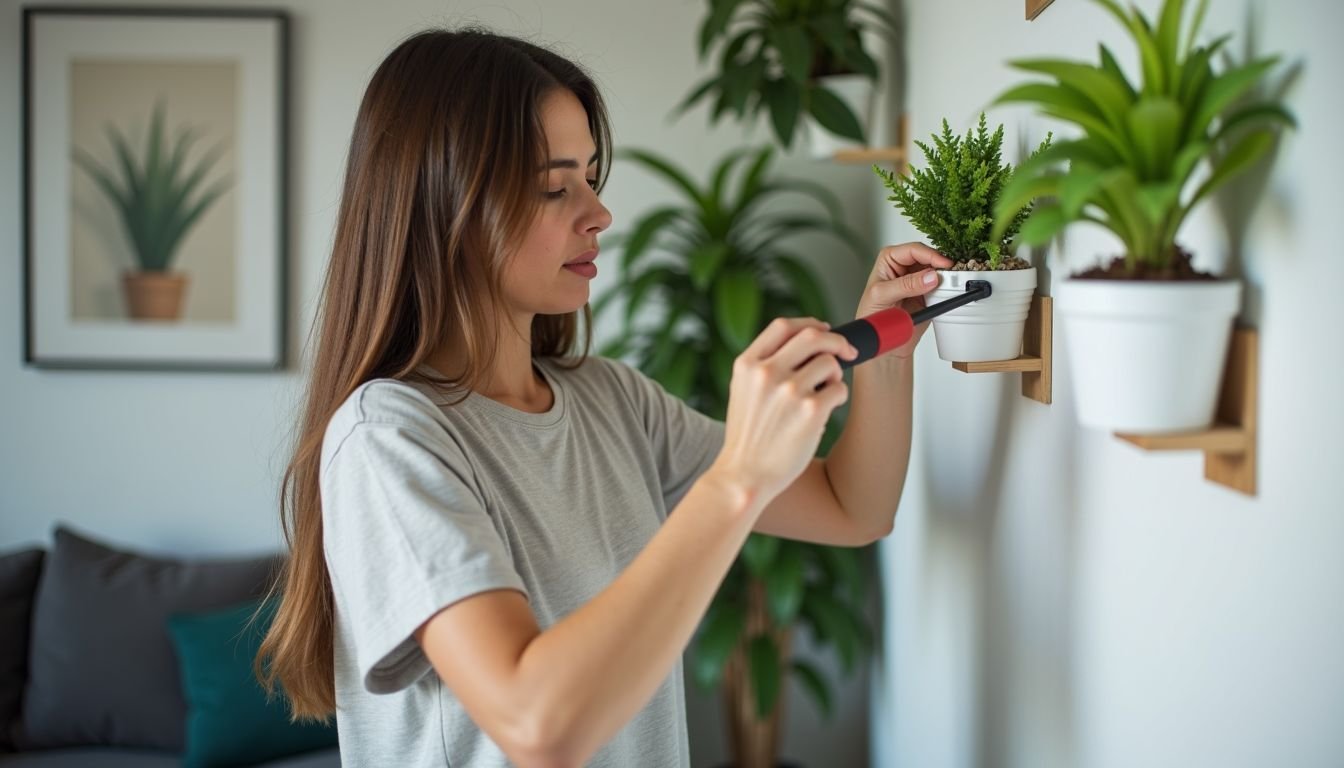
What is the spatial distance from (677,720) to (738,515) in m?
0.53

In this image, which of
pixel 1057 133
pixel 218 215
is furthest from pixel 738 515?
pixel 218 215

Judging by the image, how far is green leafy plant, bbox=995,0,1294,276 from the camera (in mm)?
605

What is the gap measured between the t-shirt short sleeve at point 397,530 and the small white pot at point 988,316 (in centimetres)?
44

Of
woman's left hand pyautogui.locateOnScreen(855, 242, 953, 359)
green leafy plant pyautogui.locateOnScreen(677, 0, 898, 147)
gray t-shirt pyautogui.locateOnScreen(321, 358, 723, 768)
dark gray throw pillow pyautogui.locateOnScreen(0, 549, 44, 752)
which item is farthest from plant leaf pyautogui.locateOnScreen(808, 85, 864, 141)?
dark gray throw pillow pyautogui.locateOnScreen(0, 549, 44, 752)

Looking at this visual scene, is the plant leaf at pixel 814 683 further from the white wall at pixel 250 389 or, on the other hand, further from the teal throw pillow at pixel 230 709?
the teal throw pillow at pixel 230 709

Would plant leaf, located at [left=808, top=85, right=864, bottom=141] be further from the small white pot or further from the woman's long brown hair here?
the small white pot

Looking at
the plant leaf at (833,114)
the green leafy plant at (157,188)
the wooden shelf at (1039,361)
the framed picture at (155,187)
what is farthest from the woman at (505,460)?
the green leafy plant at (157,188)

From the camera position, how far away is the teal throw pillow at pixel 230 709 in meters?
2.20

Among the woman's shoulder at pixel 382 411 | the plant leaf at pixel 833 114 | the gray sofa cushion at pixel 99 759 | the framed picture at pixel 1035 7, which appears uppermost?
the plant leaf at pixel 833 114

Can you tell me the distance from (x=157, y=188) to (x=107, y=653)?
117cm

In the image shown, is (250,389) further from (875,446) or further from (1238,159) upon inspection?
(1238,159)

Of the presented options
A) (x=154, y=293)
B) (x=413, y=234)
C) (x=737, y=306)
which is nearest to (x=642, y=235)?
(x=737, y=306)

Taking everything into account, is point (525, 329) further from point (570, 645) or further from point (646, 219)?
point (646, 219)

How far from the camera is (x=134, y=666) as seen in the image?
2.37 m
